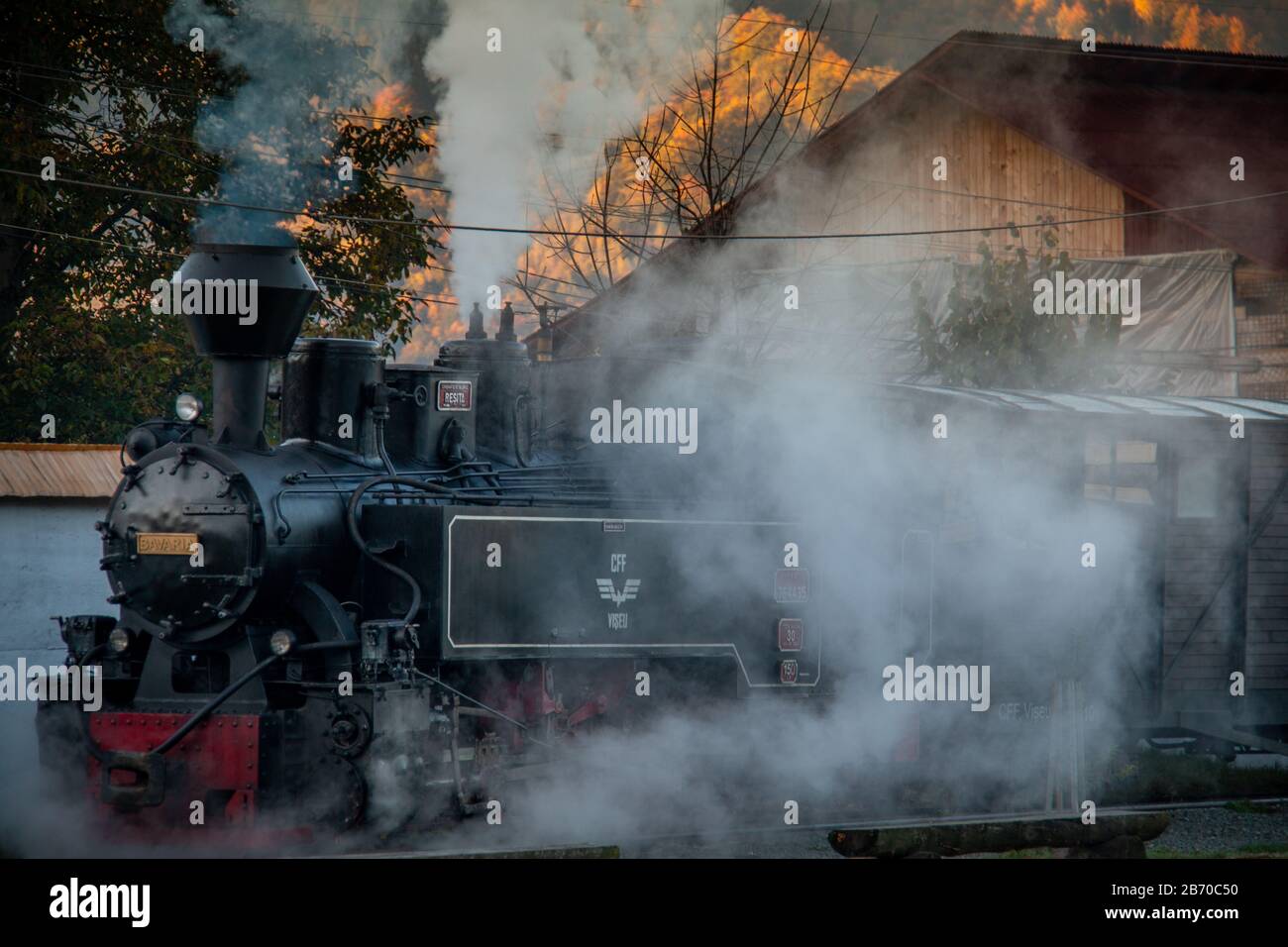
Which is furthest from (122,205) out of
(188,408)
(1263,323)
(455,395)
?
(1263,323)

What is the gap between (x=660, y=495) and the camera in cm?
898

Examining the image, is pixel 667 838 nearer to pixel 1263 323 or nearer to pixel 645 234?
pixel 645 234

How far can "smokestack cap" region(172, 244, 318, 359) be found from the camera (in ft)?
23.9

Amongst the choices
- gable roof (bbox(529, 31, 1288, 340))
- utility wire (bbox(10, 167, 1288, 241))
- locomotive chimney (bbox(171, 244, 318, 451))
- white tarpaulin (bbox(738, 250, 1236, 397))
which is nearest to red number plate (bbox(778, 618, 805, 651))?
locomotive chimney (bbox(171, 244, 318, 451))

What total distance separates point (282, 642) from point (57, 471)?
560 centimetres

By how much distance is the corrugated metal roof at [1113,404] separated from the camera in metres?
10.2

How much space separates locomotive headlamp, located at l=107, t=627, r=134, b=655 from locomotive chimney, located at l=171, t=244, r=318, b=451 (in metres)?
1.10

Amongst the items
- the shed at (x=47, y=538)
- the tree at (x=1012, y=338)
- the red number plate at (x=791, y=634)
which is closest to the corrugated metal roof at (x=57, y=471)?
the shed at (x=47, y=538)

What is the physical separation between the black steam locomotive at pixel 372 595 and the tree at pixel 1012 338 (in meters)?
6.65

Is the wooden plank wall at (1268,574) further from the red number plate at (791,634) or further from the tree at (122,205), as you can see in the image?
the tree at (122,205)

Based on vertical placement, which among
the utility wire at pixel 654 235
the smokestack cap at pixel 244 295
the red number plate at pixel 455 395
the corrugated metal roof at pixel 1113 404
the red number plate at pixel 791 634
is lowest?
the red number plate at pixel 791 634
